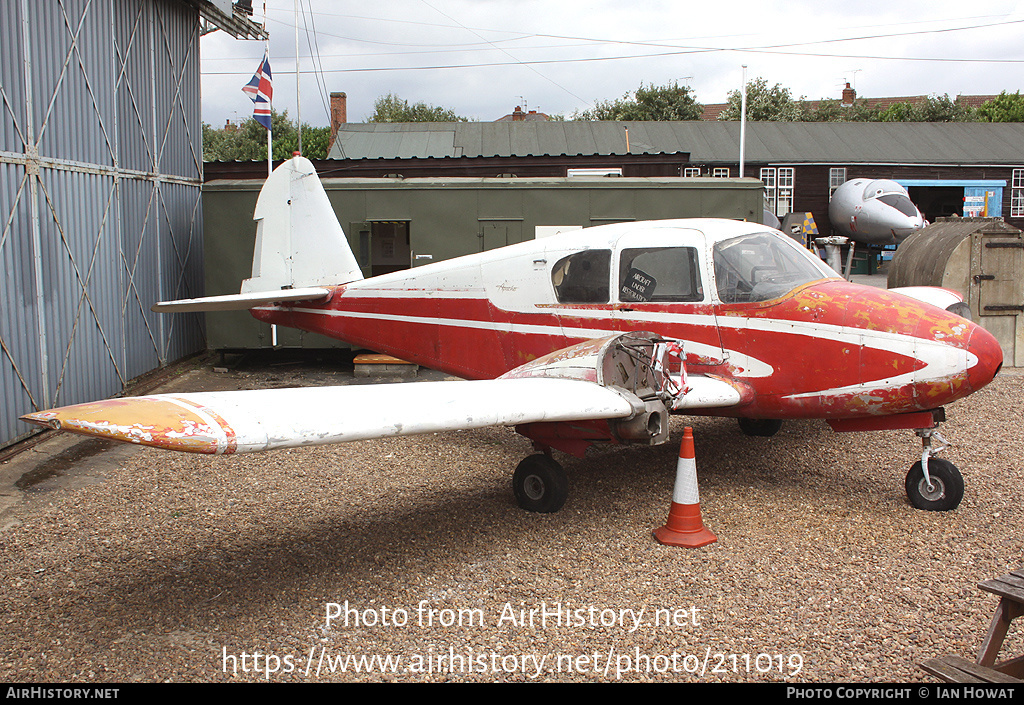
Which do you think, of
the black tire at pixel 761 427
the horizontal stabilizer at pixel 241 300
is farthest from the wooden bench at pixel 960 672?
the horizontal stabilizer at pixel 241 300

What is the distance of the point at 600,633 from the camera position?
383 centimetres

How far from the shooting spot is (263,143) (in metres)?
49.0

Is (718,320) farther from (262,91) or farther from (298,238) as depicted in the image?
(262,91)

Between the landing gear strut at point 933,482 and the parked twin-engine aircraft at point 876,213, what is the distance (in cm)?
2305

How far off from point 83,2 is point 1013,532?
423 inches

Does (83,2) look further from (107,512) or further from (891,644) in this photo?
(891,644)

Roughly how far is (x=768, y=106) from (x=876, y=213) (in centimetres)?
2662

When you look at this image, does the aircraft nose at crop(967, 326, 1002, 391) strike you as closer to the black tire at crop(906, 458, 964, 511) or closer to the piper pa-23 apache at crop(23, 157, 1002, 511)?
the piper pa-23 apache at crop(23, 157, 1002, 511)

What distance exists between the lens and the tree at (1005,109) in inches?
1868

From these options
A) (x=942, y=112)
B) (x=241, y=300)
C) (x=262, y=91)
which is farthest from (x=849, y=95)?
(x=241, y=300)

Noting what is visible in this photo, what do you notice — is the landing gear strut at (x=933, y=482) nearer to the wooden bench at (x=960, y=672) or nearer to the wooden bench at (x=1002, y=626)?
the wooden bench at (x=1002, y=626)

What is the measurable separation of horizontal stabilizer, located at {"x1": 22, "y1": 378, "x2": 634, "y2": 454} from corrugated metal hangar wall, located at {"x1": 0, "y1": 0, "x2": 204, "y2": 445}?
179 inches

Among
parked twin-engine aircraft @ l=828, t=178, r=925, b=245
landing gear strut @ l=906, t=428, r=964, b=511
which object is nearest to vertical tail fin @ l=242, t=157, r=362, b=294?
landing gear strut @ l=906, t=428, r=964, b=511

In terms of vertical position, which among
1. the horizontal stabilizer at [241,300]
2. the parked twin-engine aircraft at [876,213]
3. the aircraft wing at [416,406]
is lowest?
the aircraft wing at [416,406]
